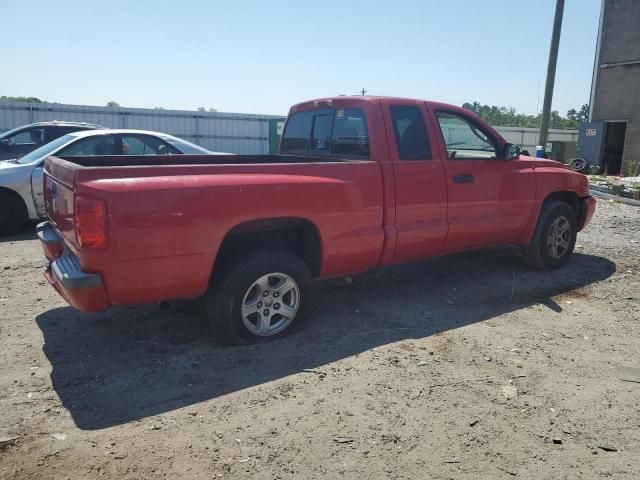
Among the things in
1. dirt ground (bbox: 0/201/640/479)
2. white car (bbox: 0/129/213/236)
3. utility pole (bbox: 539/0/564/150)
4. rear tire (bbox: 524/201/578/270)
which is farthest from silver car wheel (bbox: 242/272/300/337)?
utility pole (bbox: 539/0/564/150)

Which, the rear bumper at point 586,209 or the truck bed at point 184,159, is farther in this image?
the rear bumper at point 586,209

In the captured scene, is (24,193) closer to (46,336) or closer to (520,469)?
(46,336)

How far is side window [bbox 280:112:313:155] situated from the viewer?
5.63 m

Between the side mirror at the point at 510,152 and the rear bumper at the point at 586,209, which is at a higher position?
the side mirror at the point at 510,152

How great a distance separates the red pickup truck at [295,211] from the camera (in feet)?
11.2

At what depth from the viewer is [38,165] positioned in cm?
794

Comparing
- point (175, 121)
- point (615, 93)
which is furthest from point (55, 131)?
point (615, 93)

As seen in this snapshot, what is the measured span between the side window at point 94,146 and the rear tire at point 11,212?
3.46 feet

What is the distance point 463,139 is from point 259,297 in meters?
2.83

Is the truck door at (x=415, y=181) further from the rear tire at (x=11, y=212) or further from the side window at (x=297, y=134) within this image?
the rear tire at (x=11, y=212)

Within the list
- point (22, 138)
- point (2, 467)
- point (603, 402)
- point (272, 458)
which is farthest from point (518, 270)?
point (22, 138)

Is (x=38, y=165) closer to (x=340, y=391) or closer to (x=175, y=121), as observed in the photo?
(x=340, y=391)

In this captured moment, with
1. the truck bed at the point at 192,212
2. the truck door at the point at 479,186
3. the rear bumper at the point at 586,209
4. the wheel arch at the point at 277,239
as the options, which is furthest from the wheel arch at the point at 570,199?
the wheel arch at the point at 277,239

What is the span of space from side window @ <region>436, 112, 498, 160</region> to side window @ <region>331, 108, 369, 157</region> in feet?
2.88
